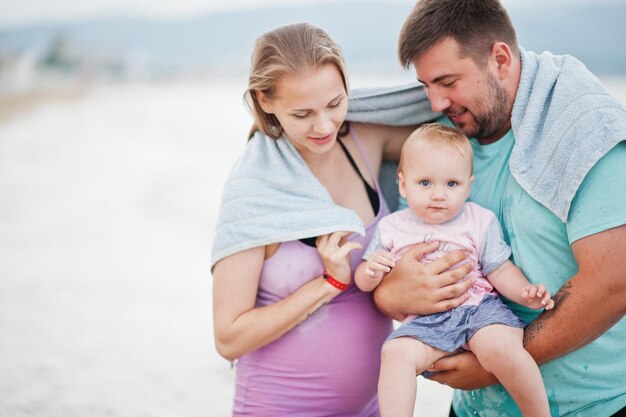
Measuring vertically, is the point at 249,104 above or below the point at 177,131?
below

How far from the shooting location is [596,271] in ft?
6.61

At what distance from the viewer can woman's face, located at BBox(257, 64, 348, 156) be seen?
2.30 m

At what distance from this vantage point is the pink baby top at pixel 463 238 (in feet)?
7.53

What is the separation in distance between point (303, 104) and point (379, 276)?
712 millimetres

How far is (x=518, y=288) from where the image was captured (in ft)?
7.27

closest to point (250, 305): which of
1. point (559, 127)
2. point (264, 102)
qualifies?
point (264, 102)

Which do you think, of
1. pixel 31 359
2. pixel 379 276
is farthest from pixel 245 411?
pixel 31 359

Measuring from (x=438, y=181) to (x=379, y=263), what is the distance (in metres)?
0.38

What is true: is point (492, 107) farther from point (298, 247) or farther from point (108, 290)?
point (108, 290)

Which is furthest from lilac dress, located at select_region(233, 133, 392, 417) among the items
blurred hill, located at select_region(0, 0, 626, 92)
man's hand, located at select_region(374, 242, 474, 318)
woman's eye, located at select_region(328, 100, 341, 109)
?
blurred hill, located at select_region(0, 0, 626, 92)

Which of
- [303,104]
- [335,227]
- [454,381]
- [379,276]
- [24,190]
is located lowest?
[454,381]

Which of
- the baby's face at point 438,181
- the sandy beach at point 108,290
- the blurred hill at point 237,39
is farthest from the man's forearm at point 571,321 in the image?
the sandy beach at point 108,290

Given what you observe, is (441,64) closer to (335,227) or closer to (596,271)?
(335,227)

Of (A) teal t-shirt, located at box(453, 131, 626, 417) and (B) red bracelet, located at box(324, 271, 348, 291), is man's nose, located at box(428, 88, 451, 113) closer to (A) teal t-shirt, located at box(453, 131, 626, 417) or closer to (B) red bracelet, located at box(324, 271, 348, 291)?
(A) teal t-shirt, located at box(453, 131, 626, 417)
